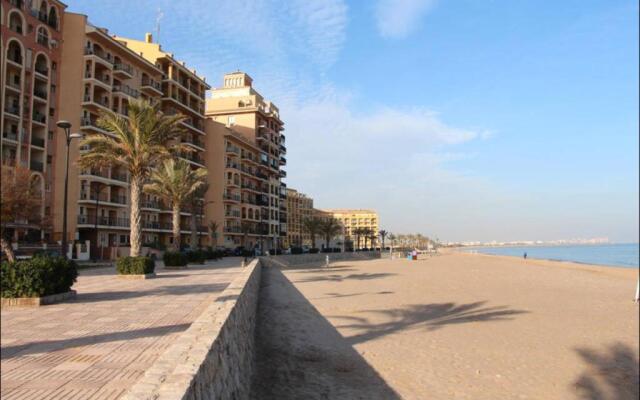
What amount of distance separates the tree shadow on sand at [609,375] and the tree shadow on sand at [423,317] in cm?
404

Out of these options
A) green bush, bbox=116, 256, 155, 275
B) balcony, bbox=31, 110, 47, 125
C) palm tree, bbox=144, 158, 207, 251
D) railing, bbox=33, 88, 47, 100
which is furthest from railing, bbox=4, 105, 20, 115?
green bush, bbox=116, 256, 155, 275

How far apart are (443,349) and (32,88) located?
141 feet

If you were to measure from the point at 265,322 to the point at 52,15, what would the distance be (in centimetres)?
4350

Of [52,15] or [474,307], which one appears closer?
[474,307]

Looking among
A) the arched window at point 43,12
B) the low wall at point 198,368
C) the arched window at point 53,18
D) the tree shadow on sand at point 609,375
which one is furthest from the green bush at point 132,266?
the arched window at point 53,18

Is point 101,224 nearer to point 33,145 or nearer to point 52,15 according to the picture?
point 33,145

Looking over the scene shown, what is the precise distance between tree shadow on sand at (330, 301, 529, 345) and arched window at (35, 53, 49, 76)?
132 feet

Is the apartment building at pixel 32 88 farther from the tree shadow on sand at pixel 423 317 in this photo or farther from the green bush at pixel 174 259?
the tree shadow on sand at pixel 423 317

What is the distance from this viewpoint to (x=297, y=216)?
131250 mm

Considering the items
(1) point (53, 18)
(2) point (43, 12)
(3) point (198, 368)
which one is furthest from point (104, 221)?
(3) point (198, 368)

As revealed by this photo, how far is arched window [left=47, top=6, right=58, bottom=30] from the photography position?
44.7 meters

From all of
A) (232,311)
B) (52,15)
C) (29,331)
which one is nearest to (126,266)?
(29,331)

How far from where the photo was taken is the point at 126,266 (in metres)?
20.0

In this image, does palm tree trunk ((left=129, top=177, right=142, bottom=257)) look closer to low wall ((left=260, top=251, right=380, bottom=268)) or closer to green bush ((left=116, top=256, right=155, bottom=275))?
green bush ((left=116, top=256, right=155, bottom=275))
